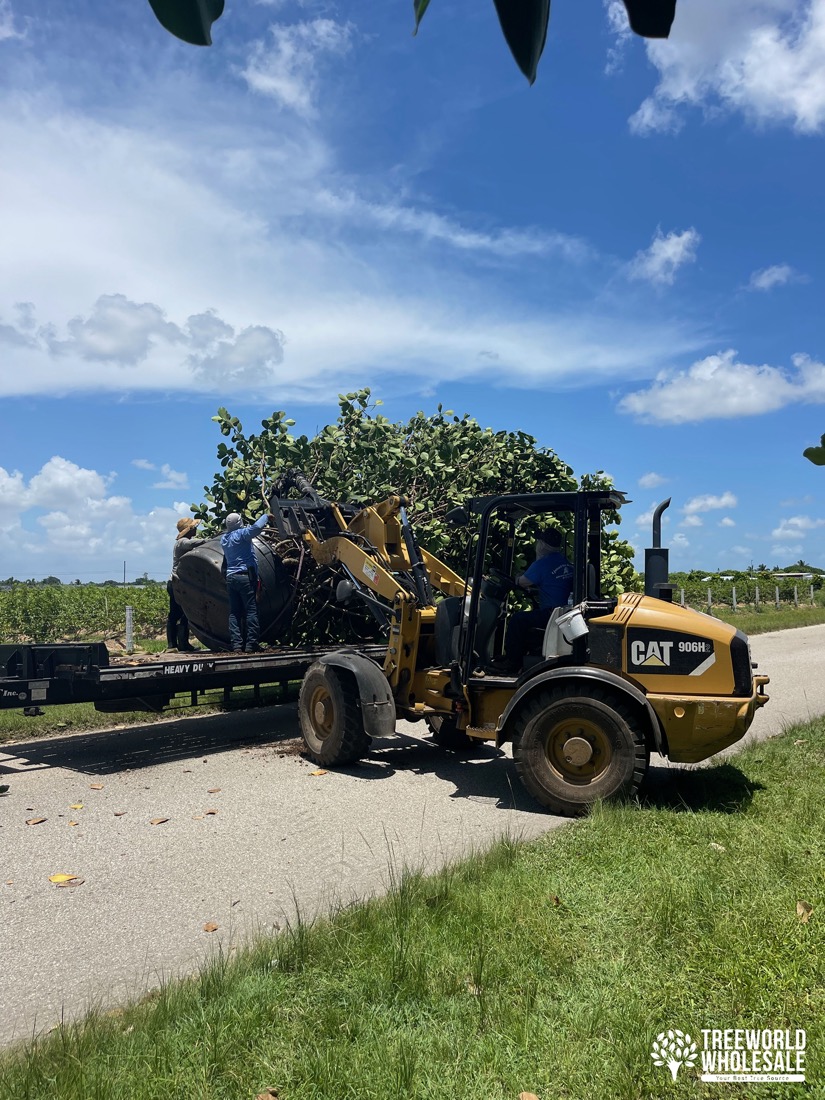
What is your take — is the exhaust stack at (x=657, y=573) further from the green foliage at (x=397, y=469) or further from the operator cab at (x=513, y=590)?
the green foliage at (x=397, y=469)

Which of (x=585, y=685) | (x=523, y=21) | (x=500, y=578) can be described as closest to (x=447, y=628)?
(x=500, y=578)

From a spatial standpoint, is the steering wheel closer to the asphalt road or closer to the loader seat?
the loader seat

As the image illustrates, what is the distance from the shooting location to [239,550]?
416 inches

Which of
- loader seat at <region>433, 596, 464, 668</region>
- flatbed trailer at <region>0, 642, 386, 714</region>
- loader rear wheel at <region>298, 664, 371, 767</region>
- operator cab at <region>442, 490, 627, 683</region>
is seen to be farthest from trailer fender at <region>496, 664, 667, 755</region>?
flatbed trailer at <region>0, 642, 386, 714</region>

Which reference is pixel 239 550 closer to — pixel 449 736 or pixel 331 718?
pixel 331 718

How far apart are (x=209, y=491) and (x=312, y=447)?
174 centimetres

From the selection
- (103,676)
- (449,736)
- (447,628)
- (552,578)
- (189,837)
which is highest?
(552,578)

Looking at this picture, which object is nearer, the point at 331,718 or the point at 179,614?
the point at 331,718

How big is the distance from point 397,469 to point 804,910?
32.7 feet

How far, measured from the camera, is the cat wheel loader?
657 cm

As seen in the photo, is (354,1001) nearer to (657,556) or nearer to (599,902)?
(599,902)

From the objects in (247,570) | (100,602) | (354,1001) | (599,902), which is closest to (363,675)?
(247,570)

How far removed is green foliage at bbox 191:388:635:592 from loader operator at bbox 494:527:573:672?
4905mm

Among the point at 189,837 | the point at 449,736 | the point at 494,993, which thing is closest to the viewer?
the point at 494,993
